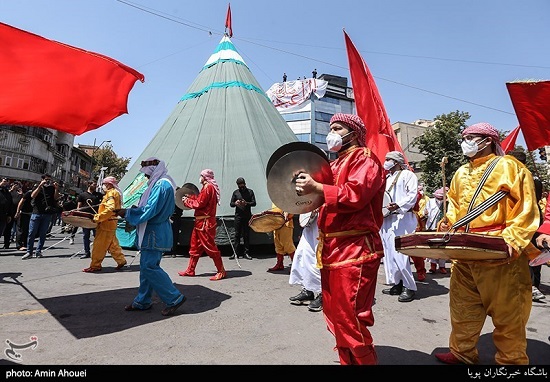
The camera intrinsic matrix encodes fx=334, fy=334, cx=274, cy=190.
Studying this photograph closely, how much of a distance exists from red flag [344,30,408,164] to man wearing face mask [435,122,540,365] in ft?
10.5

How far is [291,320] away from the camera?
3.51m

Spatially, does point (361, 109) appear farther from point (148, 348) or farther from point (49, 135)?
point (49, 135)

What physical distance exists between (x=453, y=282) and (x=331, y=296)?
44.8 inches

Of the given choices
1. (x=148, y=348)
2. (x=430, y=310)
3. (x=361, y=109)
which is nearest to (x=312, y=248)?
(x=430, y=310)

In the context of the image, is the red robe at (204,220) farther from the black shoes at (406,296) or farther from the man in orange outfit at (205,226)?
the black shoes at (406,296)

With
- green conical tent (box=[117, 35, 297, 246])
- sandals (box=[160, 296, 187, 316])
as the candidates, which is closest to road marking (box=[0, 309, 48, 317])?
sandals (box=[160, 296, 187, 316])

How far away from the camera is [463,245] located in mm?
2045

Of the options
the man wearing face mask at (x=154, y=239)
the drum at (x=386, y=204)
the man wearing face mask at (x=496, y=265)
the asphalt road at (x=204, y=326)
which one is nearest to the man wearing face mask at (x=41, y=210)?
the asphalt road at (x=204, y=326)

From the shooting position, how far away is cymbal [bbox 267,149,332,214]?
2074 millimetres

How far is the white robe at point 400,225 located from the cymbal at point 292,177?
9.26 feet

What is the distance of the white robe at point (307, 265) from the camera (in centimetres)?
398

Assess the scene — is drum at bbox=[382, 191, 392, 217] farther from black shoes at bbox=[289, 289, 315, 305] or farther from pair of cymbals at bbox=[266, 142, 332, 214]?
pair of cymbals at bbox=[266, 142, 332, 214]

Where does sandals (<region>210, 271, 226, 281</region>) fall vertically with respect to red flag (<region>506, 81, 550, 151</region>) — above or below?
below

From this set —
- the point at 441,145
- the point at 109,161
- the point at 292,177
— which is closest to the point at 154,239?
the point at 292,177
